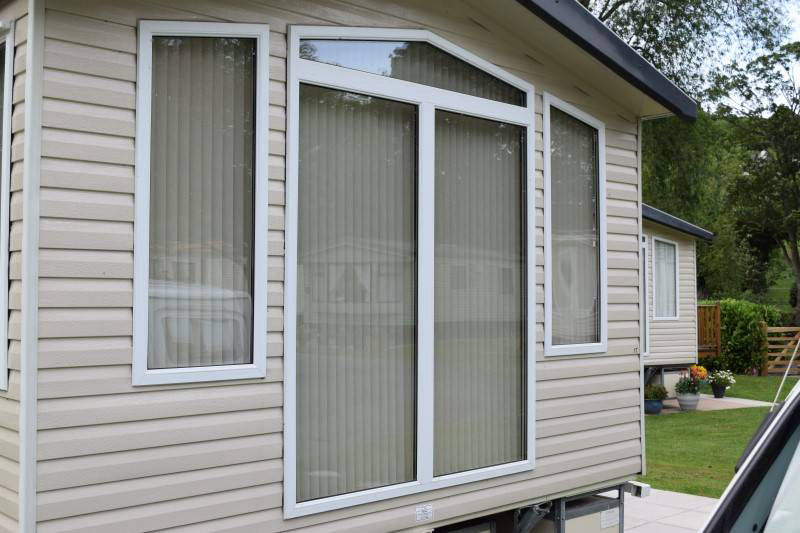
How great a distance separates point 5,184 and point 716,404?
14464mm

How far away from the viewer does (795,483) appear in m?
2.37

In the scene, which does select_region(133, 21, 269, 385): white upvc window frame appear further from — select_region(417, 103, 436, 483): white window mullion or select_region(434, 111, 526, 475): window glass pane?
select_region(434, 111, 526, 475): window glass pane

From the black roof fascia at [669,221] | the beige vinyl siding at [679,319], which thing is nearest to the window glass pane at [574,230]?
the black roof fascia at [669,221]

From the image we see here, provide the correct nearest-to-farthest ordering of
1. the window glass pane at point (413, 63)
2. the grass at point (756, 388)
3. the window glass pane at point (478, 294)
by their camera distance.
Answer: the window glass pane at point (413, 63) < the window glass pane at point (478, 294) < the grass at point (756, 388)

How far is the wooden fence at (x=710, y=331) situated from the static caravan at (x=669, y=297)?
153 inches

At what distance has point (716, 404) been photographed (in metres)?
15.7

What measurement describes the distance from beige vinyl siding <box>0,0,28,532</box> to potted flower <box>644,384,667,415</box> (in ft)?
41.0

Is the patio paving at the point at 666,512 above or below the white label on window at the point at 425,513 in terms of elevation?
below

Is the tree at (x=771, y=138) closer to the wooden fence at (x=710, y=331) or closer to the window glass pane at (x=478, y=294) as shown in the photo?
the wooden fence at (x=710, y=331)

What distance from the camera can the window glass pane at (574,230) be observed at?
221 inches

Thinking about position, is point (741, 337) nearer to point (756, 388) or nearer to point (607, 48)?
point (756, 388)

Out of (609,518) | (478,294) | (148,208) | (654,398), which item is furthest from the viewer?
(654,398)

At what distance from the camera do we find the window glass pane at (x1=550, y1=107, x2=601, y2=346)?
561 cm

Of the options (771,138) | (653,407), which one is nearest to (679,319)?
(653,407)
